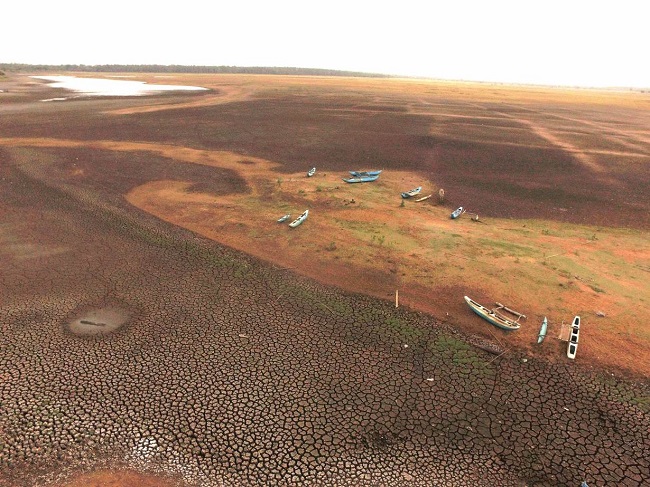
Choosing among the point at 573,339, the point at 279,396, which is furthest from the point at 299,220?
the point at 573,339

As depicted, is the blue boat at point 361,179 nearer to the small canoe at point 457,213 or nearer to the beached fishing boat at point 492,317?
the small canoe at point 457,213

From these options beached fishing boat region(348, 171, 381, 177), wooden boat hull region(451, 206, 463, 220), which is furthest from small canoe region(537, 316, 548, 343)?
beached fishing boat region(348, 171, 381, 177)

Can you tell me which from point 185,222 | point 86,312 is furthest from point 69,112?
point 86,312

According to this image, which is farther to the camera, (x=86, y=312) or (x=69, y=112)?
(x=69, y=112)

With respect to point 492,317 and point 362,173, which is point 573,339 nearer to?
point 492,317

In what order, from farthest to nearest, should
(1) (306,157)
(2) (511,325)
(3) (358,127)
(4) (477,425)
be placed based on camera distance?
1. (3) (358,127)
2. (1) (306,157)
3. (2) (511,325)
4. (4) (477,425)

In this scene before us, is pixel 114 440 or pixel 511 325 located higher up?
pixel 511 325

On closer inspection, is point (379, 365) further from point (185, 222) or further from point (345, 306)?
point (185, 222)
